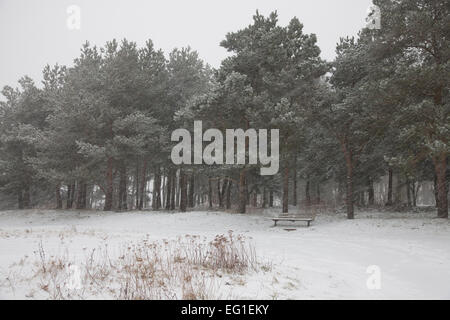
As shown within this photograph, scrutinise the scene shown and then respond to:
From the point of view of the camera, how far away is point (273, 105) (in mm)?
20688

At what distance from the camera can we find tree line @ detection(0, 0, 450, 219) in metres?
15.8

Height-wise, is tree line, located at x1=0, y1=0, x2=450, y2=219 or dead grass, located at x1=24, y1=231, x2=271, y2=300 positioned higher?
tree line, located at x1=0, y1=0, x2=450, y2=219

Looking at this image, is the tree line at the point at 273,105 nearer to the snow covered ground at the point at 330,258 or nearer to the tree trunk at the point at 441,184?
the tree trunk at the point at 441,184

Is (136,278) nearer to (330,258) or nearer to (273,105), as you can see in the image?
(330,258)

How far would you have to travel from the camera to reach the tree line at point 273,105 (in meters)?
15.8

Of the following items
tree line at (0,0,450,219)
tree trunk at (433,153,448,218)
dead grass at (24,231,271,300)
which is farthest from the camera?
tree trunk at (433,153,448,218)

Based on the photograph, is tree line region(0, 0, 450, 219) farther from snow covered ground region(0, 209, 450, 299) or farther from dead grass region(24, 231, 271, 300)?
dead grass region(24, 231, 271, 300)

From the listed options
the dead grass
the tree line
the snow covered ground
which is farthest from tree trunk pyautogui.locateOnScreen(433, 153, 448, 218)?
the dead grass

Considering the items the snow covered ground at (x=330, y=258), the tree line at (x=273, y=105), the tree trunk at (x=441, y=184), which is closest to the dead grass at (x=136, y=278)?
the snow covered ground at (x=330, y=258)

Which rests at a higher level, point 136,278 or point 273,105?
point 273,105

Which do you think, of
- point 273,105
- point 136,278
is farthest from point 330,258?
point 273,105
